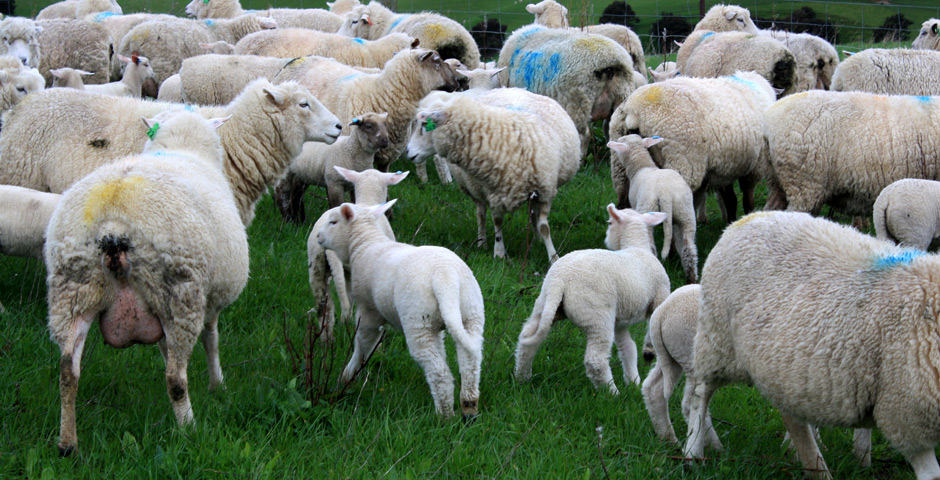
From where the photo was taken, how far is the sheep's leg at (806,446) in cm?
347

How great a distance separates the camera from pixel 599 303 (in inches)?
175

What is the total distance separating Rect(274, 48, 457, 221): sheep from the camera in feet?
26.3

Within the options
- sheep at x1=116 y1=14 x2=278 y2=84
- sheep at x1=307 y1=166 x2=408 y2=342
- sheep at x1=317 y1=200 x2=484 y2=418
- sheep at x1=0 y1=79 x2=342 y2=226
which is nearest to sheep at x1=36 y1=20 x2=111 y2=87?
sheep at x1=116 y1=14 x2=278 y2=84

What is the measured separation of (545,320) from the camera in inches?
173

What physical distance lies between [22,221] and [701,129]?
499 centimetres

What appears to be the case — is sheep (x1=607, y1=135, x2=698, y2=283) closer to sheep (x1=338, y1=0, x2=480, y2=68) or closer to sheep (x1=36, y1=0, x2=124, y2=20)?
sheep (x1=338, y1=0, x2=480, y2=68)

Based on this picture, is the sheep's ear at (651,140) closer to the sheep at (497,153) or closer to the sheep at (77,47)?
the sheep at (497,153)

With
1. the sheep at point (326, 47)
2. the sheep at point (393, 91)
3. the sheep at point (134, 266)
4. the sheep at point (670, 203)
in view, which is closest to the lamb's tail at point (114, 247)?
the sheep at point (134, 266)

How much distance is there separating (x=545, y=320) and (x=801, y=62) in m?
8.19

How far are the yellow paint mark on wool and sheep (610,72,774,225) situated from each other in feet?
15.2

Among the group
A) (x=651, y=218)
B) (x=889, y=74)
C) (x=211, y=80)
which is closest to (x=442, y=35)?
(x=211, y=80)

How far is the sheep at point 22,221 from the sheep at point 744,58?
738 cm

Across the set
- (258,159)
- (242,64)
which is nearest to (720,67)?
(242,64)

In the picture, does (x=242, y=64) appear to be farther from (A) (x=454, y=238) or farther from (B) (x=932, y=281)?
(B) (x=932, y=281)
